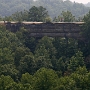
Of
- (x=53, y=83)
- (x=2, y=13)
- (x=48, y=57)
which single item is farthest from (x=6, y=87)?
(x=2, y=13)

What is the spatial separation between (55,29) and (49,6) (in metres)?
121

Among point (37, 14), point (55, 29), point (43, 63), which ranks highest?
point (37, 14)

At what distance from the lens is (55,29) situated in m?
57.5

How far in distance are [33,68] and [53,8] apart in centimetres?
13458

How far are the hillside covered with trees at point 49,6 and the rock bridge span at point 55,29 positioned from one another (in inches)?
4091

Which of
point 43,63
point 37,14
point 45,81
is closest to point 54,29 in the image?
point 37,14

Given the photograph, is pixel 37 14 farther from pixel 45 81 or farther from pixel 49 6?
pixel 49 6

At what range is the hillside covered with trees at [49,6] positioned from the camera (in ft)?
545

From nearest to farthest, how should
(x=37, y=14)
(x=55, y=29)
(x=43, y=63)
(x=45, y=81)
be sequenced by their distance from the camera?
(x=45, y=81), (x=43, y=63), (x=55, y=29), (x=37, y=14)

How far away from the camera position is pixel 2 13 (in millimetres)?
169125

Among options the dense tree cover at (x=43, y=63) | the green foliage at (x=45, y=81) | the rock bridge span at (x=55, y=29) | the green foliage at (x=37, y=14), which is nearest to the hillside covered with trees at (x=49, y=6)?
the green foliage at (x=37, y=14)

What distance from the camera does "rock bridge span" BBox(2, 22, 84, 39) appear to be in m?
56.8

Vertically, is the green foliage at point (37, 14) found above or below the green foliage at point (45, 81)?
above

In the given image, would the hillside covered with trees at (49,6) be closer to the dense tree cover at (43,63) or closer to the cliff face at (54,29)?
the cliff face at (54,29)
